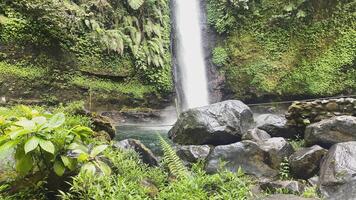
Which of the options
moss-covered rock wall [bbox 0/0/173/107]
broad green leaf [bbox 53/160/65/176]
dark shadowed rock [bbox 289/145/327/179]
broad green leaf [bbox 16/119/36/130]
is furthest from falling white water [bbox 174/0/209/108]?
broad green leaf [bbox 16/119/36/130]

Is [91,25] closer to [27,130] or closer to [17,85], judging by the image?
[17,85]

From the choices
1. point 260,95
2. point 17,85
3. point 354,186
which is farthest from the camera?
point 260,95

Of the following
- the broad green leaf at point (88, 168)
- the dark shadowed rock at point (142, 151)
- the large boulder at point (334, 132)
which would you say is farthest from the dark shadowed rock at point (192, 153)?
the broad green leaf at point (88, 168)

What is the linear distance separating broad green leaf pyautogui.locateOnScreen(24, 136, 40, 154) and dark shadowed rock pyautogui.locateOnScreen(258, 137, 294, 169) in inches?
167

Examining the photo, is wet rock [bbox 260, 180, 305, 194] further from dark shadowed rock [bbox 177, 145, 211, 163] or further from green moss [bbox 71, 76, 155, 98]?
green moss [bbox 71, 76, 155, 98]

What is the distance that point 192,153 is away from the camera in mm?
6730

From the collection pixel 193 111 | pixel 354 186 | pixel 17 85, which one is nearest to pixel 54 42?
pixel 17 85

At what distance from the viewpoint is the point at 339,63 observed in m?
12.1

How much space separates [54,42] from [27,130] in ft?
28.5

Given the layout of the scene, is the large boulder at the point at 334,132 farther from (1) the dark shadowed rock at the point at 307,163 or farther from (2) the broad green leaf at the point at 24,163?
(2) the broad green leaf at the point at 24,163

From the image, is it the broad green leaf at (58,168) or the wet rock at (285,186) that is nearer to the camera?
the broad green leaf at (58,168)

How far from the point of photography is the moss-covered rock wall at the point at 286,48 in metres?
12.2

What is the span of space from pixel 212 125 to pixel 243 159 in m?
1.81

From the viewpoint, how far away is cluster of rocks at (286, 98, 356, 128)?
7.57m
